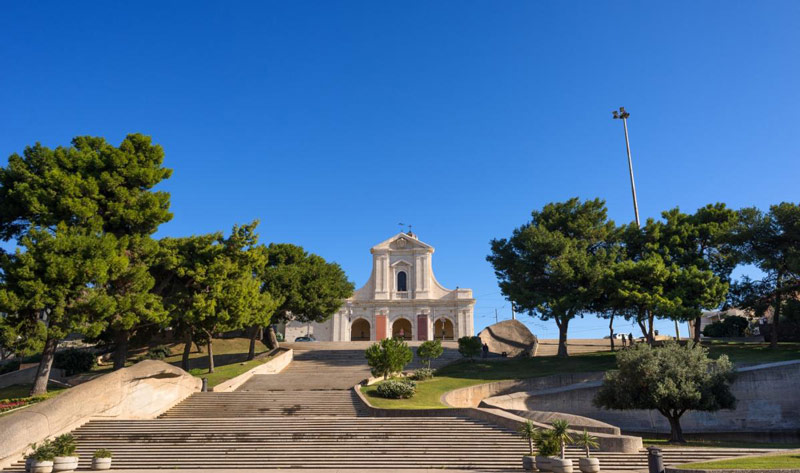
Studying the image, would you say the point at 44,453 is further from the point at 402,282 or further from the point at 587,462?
the point at 402,282

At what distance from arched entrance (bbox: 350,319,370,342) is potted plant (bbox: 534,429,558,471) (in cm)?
4333

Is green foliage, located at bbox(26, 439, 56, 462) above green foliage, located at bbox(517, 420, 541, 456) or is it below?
below

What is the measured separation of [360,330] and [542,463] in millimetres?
44189

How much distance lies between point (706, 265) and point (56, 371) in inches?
1465

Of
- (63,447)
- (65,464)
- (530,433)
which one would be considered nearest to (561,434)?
(530,433)

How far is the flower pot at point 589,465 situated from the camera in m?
13.2

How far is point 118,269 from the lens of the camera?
890 inches

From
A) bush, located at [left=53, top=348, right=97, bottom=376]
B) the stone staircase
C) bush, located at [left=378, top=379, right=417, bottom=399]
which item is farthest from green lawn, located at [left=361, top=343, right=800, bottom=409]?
bush, located at [left=53, top=348, right=97, bottom=376]

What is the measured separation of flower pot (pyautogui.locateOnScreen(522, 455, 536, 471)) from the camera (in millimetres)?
13750

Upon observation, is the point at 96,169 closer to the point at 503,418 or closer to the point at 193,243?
the point at 193,243

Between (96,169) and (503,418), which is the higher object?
(96,169)

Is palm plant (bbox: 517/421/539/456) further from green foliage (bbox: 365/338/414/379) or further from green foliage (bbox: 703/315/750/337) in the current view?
green foliage (bbox: 703/315/750/337)

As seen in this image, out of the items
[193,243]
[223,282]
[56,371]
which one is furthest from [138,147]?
[56,371]

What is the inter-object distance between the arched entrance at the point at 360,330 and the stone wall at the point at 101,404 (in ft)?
107
